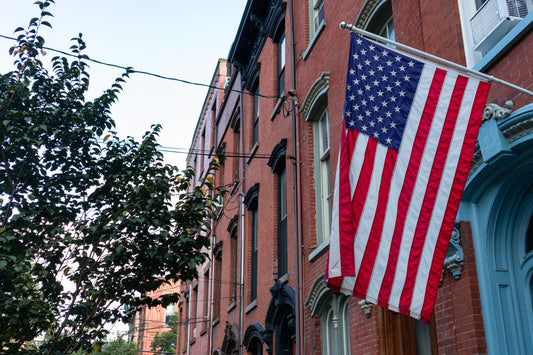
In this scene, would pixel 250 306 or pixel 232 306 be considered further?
pixel 232 306

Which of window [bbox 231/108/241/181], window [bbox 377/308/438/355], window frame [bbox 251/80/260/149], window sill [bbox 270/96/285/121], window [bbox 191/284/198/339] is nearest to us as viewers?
window [bbox 377/308/438/355]

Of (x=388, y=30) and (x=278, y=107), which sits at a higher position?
(x=278, y=107)

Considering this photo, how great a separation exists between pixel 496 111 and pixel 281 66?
10457 mm

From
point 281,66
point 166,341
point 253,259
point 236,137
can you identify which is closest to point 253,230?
point 253,259

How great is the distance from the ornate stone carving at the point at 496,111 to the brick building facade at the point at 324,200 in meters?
0.02

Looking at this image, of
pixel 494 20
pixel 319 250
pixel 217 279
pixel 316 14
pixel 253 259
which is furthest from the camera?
pixel 217 279

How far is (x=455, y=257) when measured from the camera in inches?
243

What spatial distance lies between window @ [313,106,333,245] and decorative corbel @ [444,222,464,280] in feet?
15.5

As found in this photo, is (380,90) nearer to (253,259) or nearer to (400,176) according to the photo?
(400,176)

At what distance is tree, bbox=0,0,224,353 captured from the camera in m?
9.43

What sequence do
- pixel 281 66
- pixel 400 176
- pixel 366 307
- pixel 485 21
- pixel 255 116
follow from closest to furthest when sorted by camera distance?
1. pixel 400 176
2. pixel 485 21
3. pixel 366 307
4. pixel 281 66
5. pixel 255 116

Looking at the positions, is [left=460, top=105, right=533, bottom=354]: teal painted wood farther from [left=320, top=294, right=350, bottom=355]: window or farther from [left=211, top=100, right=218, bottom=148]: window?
[left=211, top=100, right=218, bottom=148]: window

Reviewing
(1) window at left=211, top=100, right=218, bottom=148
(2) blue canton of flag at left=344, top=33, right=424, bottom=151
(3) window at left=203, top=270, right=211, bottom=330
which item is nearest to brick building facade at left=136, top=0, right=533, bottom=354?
(3) window at left=203, top=270, right=211, bottom=330

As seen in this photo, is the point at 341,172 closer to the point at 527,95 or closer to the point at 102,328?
the point at 527,95
